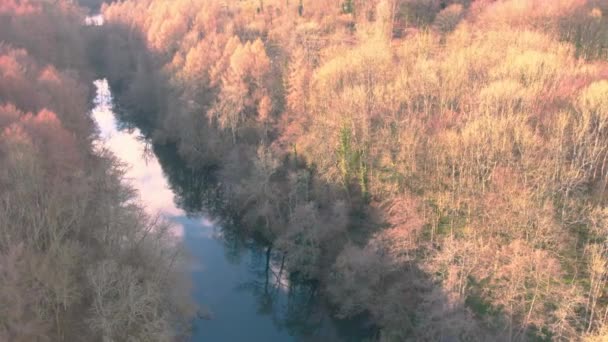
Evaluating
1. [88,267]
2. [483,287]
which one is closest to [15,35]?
[88,267]

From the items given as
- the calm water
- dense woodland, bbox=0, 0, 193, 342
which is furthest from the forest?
the calm water

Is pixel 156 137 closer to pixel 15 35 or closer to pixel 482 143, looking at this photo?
pixel 15 35

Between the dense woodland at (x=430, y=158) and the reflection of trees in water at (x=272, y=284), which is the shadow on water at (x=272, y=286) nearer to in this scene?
the reflection of trees in water at (x=272, y=284)

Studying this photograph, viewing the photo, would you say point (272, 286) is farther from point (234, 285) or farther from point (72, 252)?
point (72, 252)

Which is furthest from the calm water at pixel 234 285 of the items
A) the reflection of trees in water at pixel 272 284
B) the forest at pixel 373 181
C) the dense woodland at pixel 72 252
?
the dense woodland at pixel 72 252

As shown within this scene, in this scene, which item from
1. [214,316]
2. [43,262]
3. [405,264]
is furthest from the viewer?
[214,316]

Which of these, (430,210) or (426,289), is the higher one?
(430,210)
